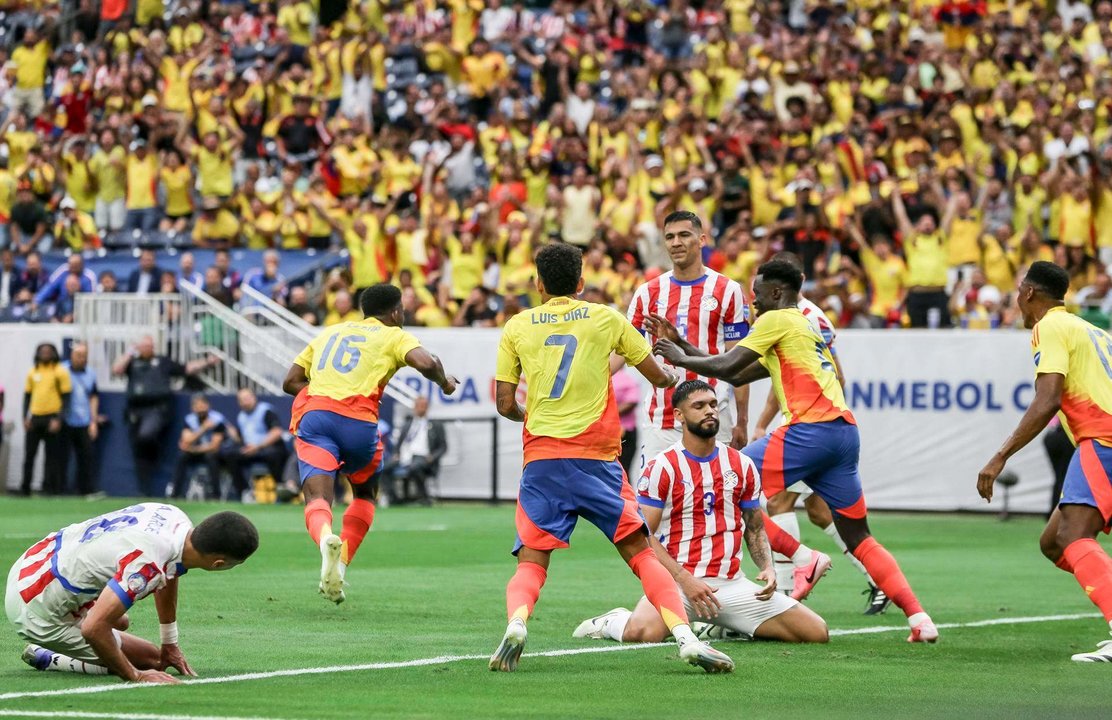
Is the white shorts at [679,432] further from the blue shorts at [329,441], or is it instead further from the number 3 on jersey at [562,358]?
the number 3 on jersey at [562,358]

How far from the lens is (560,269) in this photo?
9.15 m

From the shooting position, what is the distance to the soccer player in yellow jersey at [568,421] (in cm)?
905

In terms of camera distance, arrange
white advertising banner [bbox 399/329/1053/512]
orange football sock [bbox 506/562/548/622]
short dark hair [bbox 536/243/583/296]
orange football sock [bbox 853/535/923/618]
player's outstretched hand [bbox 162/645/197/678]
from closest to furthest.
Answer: player's outstretched hand [bbox 162/645/197/678], orange football sock [bbox 506/562/548/622], short dark hair [bbox 536/243/583/296], orange football sock [bbox 853/535/923/618], white advertising banner [bbox 399/329/1053/512]

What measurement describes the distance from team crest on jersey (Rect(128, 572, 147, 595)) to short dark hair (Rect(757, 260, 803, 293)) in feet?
14.9

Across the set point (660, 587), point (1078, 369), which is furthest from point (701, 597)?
point (1078, 369)

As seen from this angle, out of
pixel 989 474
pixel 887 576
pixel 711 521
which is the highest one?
pixel 989 474

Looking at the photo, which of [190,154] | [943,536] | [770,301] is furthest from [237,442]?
[770,301]

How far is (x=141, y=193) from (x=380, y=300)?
19922 millimetres

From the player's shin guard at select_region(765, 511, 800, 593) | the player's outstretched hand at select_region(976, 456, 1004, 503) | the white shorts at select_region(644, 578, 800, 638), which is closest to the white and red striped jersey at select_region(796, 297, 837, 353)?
the player's shin guard at select_region(765, 511, 800, 593)

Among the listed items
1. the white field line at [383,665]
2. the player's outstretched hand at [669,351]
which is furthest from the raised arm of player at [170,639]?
the player's outstretched hand at [669,351]

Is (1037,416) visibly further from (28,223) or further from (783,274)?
(28,223)

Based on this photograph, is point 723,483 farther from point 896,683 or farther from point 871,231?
point 871,231

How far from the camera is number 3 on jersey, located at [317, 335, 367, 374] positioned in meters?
12.3

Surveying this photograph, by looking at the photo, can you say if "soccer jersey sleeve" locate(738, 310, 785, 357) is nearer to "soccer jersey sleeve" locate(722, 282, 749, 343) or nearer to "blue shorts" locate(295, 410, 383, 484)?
"soccer jersey sleeve" locate(722, 282, 749, 343)
